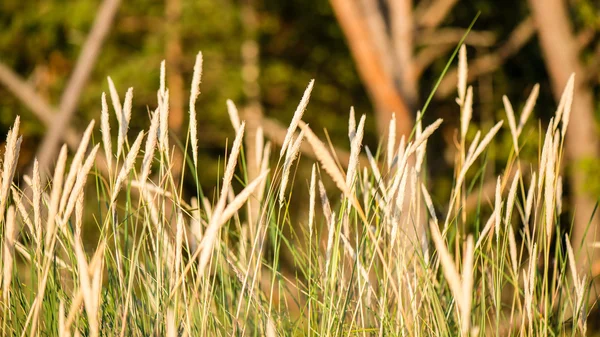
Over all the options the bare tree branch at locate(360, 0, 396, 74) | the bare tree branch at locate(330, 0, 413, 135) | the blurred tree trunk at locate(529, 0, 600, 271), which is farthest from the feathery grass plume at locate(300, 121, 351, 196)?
the blurred tree trunk at locate(529, 0, 600, 271)

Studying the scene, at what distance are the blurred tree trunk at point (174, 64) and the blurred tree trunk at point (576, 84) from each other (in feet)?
14.8

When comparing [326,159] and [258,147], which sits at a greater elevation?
[326,159]

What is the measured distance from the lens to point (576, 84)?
4.63m

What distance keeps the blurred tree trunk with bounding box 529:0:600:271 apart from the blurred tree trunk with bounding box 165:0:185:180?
4.50 m

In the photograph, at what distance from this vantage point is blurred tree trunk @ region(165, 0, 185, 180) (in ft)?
27.1

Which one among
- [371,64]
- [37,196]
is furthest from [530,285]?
[371,64]

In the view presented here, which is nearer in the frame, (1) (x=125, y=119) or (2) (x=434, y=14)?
(1) (x=125, y=119)

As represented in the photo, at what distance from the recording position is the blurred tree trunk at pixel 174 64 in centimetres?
826

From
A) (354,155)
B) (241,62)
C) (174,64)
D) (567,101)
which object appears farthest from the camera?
(241,62)

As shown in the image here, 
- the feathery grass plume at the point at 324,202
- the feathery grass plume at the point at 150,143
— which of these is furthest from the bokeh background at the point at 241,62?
the feathery grass plume at the point at 150,143

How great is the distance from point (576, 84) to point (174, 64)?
4881 millimetres

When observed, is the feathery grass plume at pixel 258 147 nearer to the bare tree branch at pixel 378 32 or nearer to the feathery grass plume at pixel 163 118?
the feathery grass plume at pixel 163 118

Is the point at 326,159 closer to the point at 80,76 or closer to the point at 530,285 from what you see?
the point at 530,285

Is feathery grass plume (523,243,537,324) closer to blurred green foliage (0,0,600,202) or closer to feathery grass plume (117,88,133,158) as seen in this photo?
feathery grass plume (117,88,133,158)
